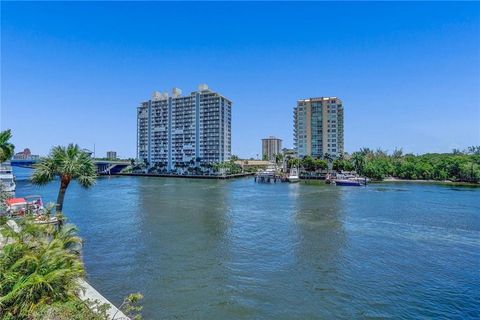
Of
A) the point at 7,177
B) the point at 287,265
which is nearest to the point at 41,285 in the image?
the point at 287,265

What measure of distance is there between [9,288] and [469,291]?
906 inches

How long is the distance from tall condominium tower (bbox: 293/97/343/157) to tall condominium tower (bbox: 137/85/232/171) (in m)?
39.4

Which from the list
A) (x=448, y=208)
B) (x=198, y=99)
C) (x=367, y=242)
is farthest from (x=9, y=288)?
(x=198, y=99)

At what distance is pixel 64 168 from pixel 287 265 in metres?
18.0

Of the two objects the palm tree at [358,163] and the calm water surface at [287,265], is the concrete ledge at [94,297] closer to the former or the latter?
the calm water surface at [287,265]

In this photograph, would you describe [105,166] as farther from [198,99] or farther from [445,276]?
[445,276]

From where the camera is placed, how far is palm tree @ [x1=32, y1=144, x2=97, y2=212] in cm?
2238

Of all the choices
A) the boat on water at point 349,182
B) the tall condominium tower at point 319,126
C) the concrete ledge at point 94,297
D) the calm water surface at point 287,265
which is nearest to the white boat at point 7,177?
the calm water surface at point 287,265

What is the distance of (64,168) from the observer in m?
22.3

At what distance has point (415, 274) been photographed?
20.6m

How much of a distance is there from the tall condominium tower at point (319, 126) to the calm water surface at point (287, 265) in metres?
98.1

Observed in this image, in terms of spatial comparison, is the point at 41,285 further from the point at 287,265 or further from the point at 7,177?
the point at 7,177

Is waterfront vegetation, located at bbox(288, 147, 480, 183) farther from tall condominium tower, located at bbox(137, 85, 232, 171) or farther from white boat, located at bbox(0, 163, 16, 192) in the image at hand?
white boat, located at bbox(0, 163, 16, 192)

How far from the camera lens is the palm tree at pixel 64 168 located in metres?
22.4
